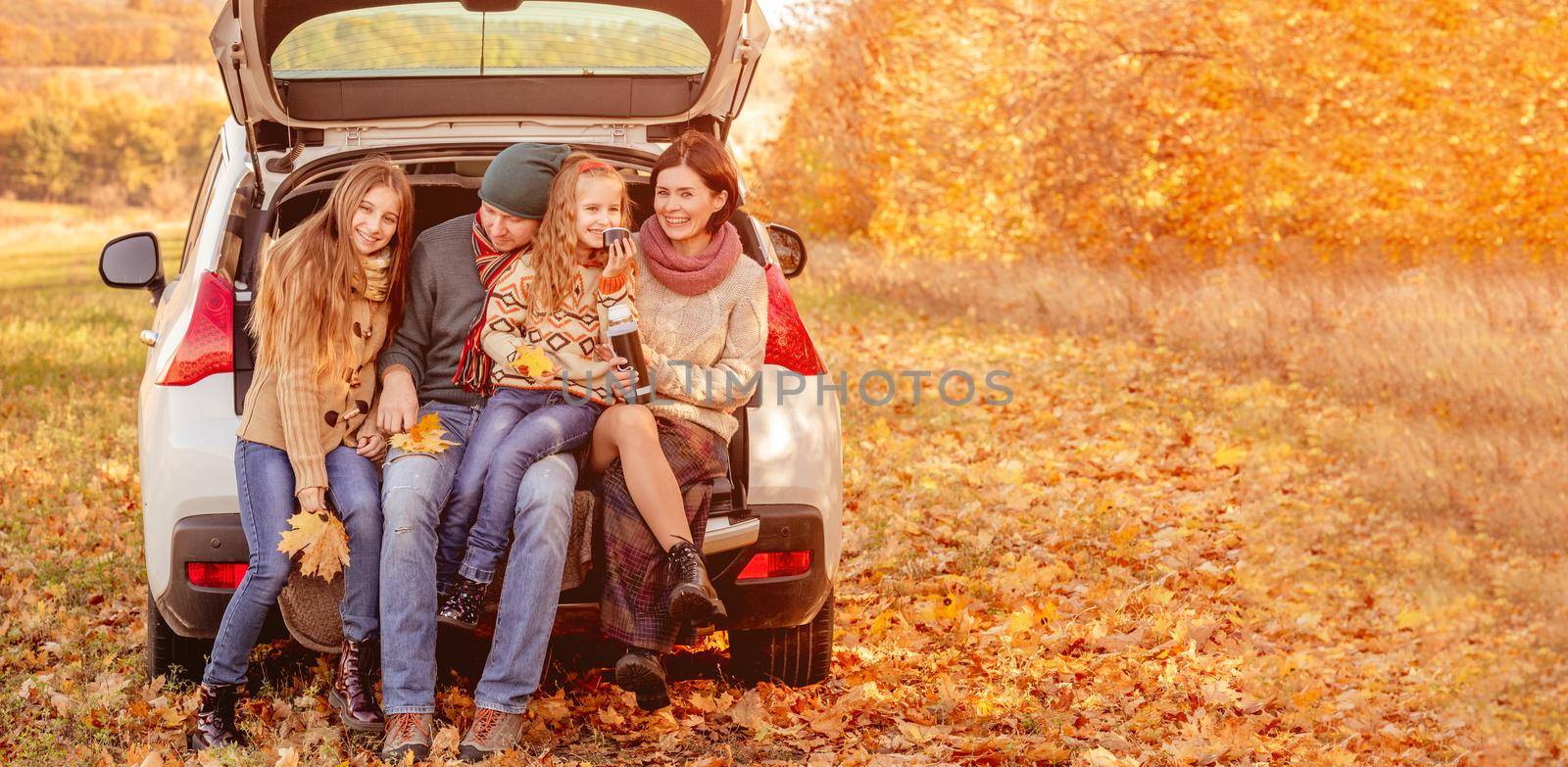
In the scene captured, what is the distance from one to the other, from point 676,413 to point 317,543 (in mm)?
970

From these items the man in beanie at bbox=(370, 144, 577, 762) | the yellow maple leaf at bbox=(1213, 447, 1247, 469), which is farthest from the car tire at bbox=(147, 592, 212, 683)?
the yellow maple leaf at bbox=(1213, 447, 1247, 469)

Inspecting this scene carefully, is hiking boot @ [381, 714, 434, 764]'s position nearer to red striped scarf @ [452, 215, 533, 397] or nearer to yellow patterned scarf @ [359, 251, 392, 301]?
red striped scarf @ [452, 215, 533, 397]

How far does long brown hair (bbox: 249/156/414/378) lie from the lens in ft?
12.3

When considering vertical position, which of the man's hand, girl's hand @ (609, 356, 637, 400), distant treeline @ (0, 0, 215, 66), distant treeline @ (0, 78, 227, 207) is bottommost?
distant treeline @ (0, 78, 227, 207)

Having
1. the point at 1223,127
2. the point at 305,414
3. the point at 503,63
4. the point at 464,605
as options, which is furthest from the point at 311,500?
the point at 1223,127

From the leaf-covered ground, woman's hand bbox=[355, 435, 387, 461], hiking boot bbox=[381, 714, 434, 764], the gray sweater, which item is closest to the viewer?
hiking boot bbox=[381, 714, 434, 764]

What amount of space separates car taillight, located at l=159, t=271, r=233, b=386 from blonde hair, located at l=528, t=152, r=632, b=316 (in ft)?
2.64

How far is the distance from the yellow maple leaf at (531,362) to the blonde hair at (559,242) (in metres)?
0.11

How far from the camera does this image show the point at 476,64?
5.11 metres

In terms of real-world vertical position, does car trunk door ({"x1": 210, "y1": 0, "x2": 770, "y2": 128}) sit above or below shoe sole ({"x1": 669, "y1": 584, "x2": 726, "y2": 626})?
above

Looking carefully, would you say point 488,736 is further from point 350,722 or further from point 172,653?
point 172,653

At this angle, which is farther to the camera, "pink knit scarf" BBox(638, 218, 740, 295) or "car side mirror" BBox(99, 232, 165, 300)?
"car side mirror" BBox(99, 232, 165, 300)

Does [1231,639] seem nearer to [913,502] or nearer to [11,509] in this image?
[913,502]

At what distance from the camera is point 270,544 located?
3676 mm
